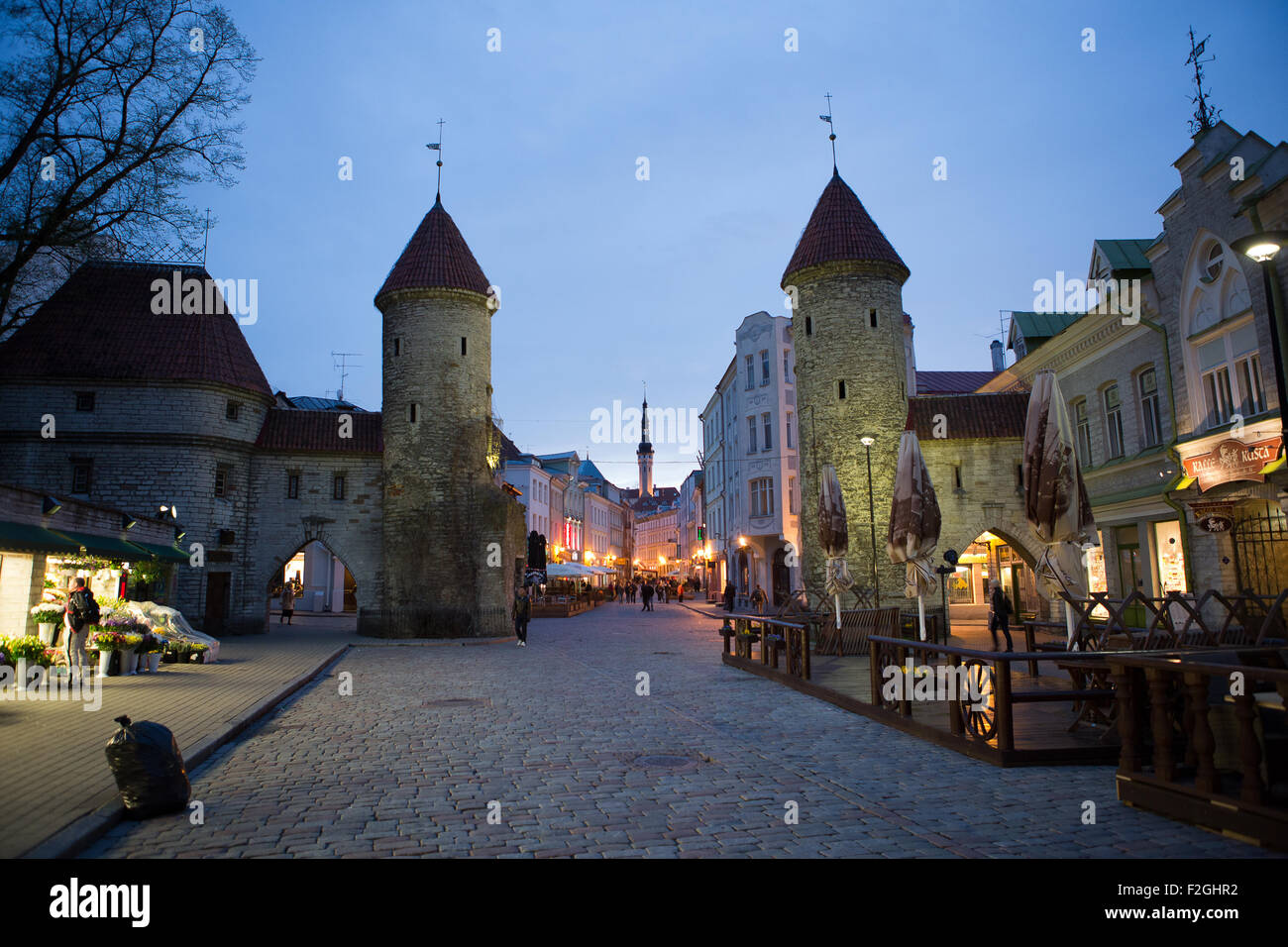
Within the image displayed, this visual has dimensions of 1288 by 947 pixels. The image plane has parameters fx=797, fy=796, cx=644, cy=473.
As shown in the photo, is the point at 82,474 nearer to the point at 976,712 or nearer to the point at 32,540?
the point at 32,540

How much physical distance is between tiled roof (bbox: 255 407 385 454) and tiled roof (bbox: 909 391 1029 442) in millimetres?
20052

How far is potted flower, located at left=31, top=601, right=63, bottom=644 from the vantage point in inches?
597

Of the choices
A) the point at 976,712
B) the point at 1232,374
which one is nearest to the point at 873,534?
the point at 1232,374

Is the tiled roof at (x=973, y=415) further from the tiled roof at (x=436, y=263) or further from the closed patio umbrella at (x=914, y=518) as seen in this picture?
the tiled roof at (x=436, y=263)

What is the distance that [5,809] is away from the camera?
5.76 meters

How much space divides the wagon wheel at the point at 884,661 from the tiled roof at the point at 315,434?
24.0m

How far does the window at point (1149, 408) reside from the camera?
61.4 feet

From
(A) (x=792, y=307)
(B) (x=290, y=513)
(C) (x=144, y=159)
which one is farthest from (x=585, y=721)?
(B) (x=290, y=513)

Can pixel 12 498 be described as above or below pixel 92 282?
below

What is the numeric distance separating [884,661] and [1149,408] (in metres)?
12.4

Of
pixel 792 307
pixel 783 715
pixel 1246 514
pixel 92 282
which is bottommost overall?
pixel 783 715
